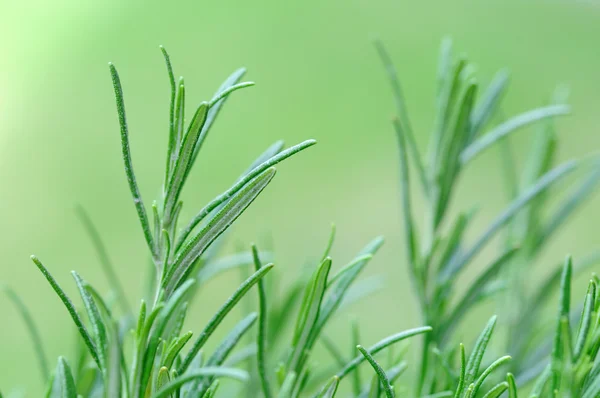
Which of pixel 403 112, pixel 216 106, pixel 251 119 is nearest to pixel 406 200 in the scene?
pixel 403 112

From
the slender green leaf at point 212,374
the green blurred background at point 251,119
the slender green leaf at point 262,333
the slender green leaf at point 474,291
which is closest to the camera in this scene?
the slender green leaf at point 212,374

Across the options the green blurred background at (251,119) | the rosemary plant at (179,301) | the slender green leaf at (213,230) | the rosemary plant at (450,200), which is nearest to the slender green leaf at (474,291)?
the rosemary plant at (450,200)

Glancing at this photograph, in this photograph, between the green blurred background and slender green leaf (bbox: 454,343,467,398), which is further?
the green blurred background

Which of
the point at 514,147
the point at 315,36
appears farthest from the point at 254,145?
the point at 514,147

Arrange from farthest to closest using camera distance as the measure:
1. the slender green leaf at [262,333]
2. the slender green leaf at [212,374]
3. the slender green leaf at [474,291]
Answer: the slender green leaf at [474,291], the slender green leaf at [262,333], the slender green leaf at [212,374]

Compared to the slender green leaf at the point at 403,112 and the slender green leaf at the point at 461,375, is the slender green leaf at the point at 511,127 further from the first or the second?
the slender green leaf at the point at 461,375

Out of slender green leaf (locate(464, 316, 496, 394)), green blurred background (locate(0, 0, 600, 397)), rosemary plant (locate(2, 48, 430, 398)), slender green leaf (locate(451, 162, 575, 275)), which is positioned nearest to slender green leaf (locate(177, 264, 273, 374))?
rosemary plant (locate(2, 48, 430, 398))

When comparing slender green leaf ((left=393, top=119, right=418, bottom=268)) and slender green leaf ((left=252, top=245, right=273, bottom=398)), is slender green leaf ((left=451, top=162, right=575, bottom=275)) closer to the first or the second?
slender green leaf ((left=393, top=119, right=418, bottom=268))
